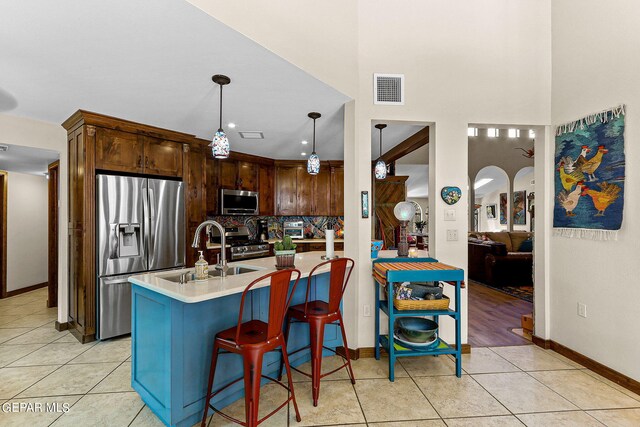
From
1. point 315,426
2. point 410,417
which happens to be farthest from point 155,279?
point 410,417

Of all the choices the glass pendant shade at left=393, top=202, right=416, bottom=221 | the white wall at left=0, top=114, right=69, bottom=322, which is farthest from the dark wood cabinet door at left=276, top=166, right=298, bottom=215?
the white wall at left=0, top=114, right=69, bottom=322

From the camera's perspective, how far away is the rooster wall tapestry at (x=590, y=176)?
2.43 m

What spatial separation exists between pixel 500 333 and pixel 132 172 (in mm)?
4629

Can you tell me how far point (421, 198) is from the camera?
1658 cm

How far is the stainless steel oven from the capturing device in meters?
6.07

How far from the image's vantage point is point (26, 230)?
5.53 m

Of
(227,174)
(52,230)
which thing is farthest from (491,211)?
(52,230)

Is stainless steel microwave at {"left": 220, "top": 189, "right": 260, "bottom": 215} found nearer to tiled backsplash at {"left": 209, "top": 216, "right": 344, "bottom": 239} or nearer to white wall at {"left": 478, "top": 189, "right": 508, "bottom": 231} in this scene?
tiled backsplash at {"left": 209, "top": 216, "right": 344, "bottom": 239}

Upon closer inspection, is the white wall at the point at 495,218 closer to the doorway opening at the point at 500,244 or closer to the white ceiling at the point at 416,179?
the doorway opening at the point at 500,244

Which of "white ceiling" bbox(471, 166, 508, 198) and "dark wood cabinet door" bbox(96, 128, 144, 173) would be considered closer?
"dark wood cabinet door" bbox(96, 128, 144, 173)

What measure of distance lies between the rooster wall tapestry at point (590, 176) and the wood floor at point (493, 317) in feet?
4.16

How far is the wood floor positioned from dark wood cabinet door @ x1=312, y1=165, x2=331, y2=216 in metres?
2.90

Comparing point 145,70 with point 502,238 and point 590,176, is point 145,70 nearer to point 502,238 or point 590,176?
point 590,176

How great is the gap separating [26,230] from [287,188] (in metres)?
4.76
